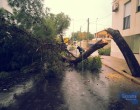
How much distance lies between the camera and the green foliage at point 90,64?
13.8 meters

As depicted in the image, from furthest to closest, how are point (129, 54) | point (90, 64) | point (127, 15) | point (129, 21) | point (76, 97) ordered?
point (127, 15)
point (129, 21)
point (90, 64)
point (129, 54)
point (76, 97)

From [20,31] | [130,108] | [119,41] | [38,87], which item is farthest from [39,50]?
[130,108]

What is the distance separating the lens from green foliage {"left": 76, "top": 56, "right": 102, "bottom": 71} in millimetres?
13836

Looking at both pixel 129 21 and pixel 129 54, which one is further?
pixel 129 21

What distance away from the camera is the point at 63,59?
14164 mm

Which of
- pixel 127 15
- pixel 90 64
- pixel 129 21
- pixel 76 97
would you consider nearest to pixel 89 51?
pixel 90 64

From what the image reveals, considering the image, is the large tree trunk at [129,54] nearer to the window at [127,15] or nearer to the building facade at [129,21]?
the building facade at [129,21]

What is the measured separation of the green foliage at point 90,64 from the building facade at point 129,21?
375 cm

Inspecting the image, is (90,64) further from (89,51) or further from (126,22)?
(126,22)

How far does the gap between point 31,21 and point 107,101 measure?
8.67 meters

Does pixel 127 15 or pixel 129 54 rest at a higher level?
pixel 127 15

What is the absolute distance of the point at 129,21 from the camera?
17.1 metres

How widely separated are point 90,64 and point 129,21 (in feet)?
21.1

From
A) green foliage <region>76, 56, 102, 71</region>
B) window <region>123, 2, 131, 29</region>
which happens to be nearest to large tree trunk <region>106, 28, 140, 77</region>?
green foliage <region>76, 56, 102, 71</region>
